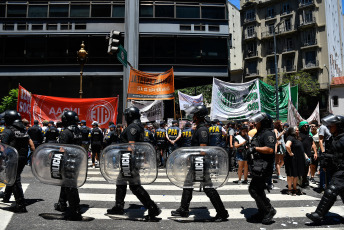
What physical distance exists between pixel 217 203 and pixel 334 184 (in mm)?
1896

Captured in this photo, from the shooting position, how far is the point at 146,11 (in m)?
22.5

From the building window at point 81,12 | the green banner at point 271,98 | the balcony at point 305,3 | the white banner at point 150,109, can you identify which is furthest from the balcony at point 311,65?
the white banner at point 150,109

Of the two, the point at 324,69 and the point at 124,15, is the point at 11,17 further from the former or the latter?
the point at 324,69

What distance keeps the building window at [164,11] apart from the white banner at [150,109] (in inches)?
498

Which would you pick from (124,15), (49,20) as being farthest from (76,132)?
(49,20)

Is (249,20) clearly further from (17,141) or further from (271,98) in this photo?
(17,141)

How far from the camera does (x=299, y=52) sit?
45594mm

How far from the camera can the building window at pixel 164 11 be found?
22453 millimetres

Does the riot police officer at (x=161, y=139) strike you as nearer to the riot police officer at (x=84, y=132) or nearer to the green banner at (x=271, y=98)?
the riot police officer at (x=84, y=132)

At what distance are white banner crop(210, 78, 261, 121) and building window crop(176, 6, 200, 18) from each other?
41.4ft

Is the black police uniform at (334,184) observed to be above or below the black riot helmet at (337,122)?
below

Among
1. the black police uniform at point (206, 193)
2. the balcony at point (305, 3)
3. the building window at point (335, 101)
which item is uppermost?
the balcony at point (305, 3)

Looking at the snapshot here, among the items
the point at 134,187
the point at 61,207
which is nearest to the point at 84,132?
the point at 61,207

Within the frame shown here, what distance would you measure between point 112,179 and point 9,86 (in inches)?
905
